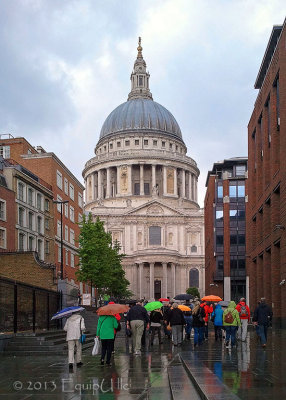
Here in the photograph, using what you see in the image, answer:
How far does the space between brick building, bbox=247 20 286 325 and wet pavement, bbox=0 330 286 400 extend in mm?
19531

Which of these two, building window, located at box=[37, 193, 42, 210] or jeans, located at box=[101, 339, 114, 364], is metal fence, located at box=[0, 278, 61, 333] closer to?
jeans, located at box=[101, 339, 114, 364]

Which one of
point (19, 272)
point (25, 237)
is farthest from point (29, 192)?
point (19, 272)

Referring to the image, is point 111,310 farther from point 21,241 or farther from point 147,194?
point 147,194

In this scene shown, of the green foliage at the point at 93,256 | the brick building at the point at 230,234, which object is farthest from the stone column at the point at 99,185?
the green foliage at the point at 93,256

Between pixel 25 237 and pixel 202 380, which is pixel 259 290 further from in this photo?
pixel 202 380

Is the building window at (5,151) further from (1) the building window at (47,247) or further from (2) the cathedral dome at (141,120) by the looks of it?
(2) the cathedral dome at (141,120)

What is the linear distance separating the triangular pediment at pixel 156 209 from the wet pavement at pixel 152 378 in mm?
114416

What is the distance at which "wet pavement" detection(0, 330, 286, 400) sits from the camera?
12.5 meters

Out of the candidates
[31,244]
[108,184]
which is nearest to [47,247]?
[31,244]

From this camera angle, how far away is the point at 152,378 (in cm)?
1582

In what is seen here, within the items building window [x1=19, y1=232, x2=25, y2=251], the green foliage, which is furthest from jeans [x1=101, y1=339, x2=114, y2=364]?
the green foliage

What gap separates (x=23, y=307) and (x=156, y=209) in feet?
362

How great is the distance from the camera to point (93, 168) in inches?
6250

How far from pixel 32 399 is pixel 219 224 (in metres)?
70.7
